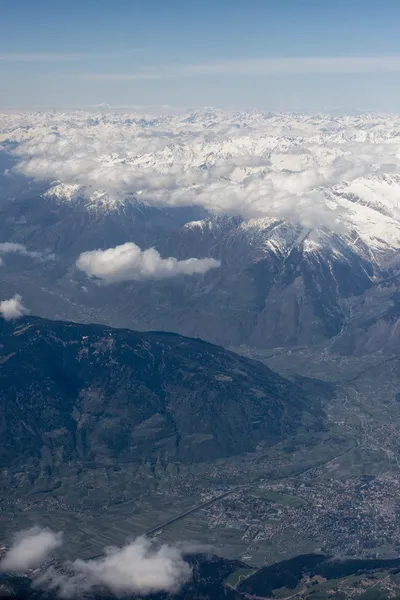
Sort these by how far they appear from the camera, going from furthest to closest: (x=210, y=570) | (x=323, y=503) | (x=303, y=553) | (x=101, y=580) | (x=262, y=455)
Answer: (x=262, y=455) → (x=323, y=503) → (x=303, y=553) → (x=210, y=570) → (x=101, y=580)

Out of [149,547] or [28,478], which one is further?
[28,478]

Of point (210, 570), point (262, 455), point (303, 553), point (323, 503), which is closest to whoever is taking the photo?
point (210, 570)

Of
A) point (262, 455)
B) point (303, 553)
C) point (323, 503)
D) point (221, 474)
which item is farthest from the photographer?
point (262, 455)

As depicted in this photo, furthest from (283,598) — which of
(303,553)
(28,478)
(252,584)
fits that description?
(28,478)

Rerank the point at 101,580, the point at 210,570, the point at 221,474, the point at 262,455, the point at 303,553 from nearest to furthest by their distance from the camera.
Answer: the point at 101,580, the point at 210,570, the point at 303,553, the point at 221,474, the point at 262,455

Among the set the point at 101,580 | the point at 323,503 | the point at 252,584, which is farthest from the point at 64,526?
the point at 323,503

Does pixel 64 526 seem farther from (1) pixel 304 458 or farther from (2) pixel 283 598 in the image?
(1) pixel 304 458

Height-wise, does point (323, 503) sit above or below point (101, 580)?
below

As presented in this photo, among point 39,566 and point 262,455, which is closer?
point 39,566

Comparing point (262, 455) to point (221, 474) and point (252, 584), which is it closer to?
point (221, 474)
